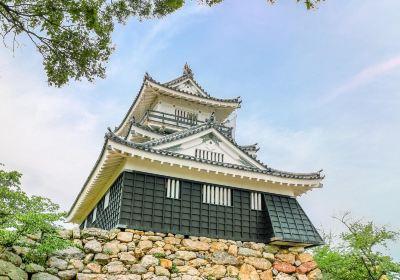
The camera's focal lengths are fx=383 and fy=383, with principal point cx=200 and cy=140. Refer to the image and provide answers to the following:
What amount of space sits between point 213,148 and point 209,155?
0.38 m

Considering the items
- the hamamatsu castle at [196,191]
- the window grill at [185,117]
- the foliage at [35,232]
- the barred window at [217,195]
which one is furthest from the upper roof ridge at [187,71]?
the foliage at [35,232]

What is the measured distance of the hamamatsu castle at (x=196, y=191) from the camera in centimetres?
1354

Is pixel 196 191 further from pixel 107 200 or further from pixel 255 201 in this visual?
pixel 107 200

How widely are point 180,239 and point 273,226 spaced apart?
369 centimetres

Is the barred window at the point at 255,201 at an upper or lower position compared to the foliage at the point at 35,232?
upper

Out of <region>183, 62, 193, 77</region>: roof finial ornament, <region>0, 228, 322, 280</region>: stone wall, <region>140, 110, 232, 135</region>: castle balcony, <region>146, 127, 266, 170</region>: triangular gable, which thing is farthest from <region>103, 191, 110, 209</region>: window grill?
<region>183, 62, 193, 77</region>: roof finial ornament

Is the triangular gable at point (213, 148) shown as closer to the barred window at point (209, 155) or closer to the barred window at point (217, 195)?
the barred window at point (209, 155)

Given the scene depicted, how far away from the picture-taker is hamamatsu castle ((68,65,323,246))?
13.5m

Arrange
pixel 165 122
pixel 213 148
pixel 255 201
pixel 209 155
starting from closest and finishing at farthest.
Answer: pixel 255 201 → pixel 209 155 → pixel 213 148 → pixel 165 122

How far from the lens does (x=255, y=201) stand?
15.6m

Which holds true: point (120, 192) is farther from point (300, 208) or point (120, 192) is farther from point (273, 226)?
point (300, 208)

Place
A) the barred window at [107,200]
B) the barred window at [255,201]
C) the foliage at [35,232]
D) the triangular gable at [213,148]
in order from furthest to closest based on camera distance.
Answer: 1. the triangular gable at [213,148]
2. the barred window at [255,201]
3. the barred window at [107,200]
4. the foliage at [35,232]

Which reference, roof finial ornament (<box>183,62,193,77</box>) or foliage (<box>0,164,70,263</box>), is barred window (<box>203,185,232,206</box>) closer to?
foliage (<box>0,164,70,263</box>)

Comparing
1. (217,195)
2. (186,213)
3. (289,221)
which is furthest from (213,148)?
(289,221)
